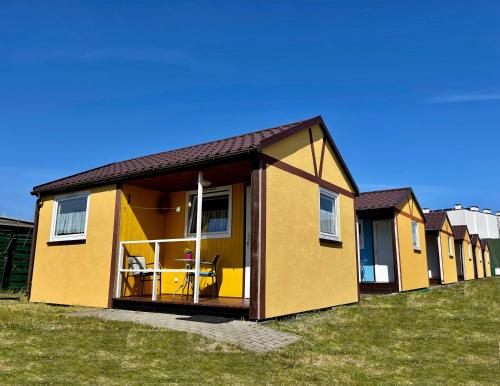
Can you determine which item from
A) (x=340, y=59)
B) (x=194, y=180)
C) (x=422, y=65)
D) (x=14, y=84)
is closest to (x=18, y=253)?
(x=14, y=84)

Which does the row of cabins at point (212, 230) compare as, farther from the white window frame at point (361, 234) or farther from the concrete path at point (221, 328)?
the white window frame at point (361, 234)

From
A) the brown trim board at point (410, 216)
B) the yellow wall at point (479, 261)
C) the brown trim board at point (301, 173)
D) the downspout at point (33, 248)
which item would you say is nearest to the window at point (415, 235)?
the brown trim board at point (410, 216)

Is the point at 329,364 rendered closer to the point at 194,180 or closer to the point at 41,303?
the point at 194,180

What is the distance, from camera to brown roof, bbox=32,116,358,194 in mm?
7898

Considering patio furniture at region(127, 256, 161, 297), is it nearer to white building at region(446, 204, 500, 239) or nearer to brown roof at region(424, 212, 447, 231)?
brown roof at region(424, 212, 447, 231)

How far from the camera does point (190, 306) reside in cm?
782

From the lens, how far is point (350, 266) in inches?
444

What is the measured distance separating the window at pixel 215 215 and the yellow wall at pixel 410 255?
8112mm

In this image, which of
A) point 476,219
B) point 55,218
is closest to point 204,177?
point 55,218

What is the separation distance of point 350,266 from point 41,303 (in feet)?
27.8

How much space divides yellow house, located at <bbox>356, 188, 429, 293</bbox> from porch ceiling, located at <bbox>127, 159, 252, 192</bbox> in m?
7.61

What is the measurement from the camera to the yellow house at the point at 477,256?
31.1m

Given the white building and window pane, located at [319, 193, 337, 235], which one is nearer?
window pane, located at [319, 193, 337, 235]

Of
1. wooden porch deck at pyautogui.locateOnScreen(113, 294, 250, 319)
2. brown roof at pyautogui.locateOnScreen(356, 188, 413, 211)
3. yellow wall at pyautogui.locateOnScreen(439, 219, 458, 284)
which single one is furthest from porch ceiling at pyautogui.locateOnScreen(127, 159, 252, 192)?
yellow wall at pyautogui.locateOnScreen(439, 219, 458, 284)
